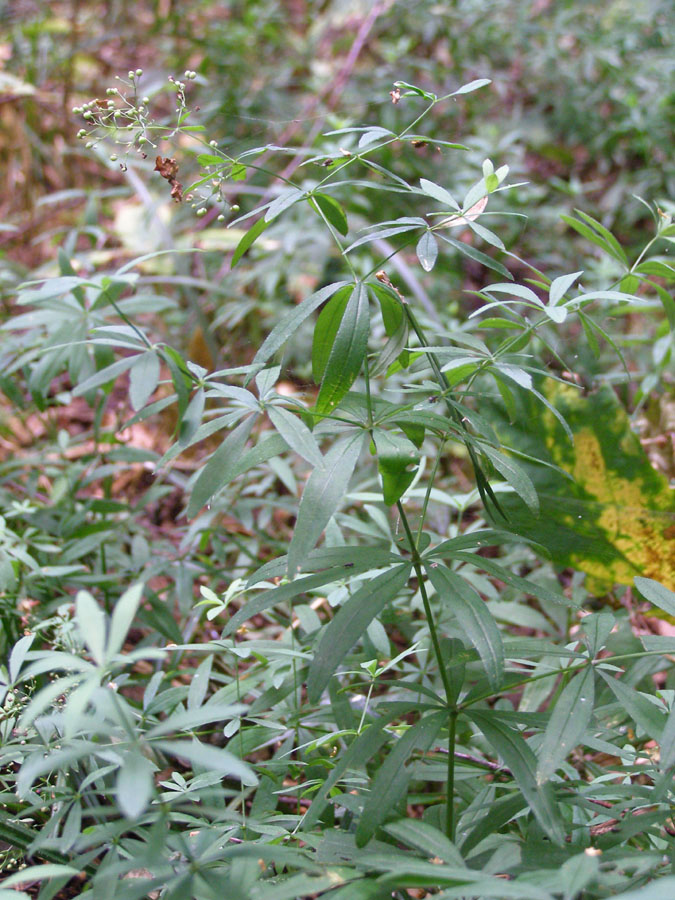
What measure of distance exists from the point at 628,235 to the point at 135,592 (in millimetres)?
2856

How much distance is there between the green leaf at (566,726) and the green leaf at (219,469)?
0.41m

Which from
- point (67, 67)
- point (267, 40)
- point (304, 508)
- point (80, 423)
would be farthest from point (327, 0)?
point (304, 508)

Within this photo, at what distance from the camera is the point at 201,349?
7.87 ft

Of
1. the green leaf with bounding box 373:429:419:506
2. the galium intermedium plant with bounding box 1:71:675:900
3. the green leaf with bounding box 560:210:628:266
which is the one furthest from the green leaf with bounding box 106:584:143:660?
the green leaf with bounding box 560:210:628:266

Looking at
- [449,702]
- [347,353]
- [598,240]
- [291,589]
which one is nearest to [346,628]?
[291,589]

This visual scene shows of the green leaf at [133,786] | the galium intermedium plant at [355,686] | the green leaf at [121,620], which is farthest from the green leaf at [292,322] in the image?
the green leaf at [133,786]

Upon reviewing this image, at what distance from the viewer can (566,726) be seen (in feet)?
2.46

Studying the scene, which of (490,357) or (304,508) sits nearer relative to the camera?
(304,508)

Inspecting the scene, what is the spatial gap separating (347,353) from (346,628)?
29cm

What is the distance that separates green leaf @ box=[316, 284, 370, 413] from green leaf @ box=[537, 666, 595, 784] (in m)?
0.39

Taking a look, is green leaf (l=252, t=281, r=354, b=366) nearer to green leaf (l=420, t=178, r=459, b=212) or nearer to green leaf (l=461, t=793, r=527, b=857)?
green leaf (l=420, t=178, r=459, b=212)

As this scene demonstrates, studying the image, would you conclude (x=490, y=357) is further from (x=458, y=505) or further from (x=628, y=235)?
(x=628, y=235)

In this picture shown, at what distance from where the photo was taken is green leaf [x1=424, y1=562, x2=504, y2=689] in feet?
2.50

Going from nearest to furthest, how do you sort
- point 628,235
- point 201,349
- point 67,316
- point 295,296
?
point 67,316 < point 201,349 < point 295,296 < point 628,235
